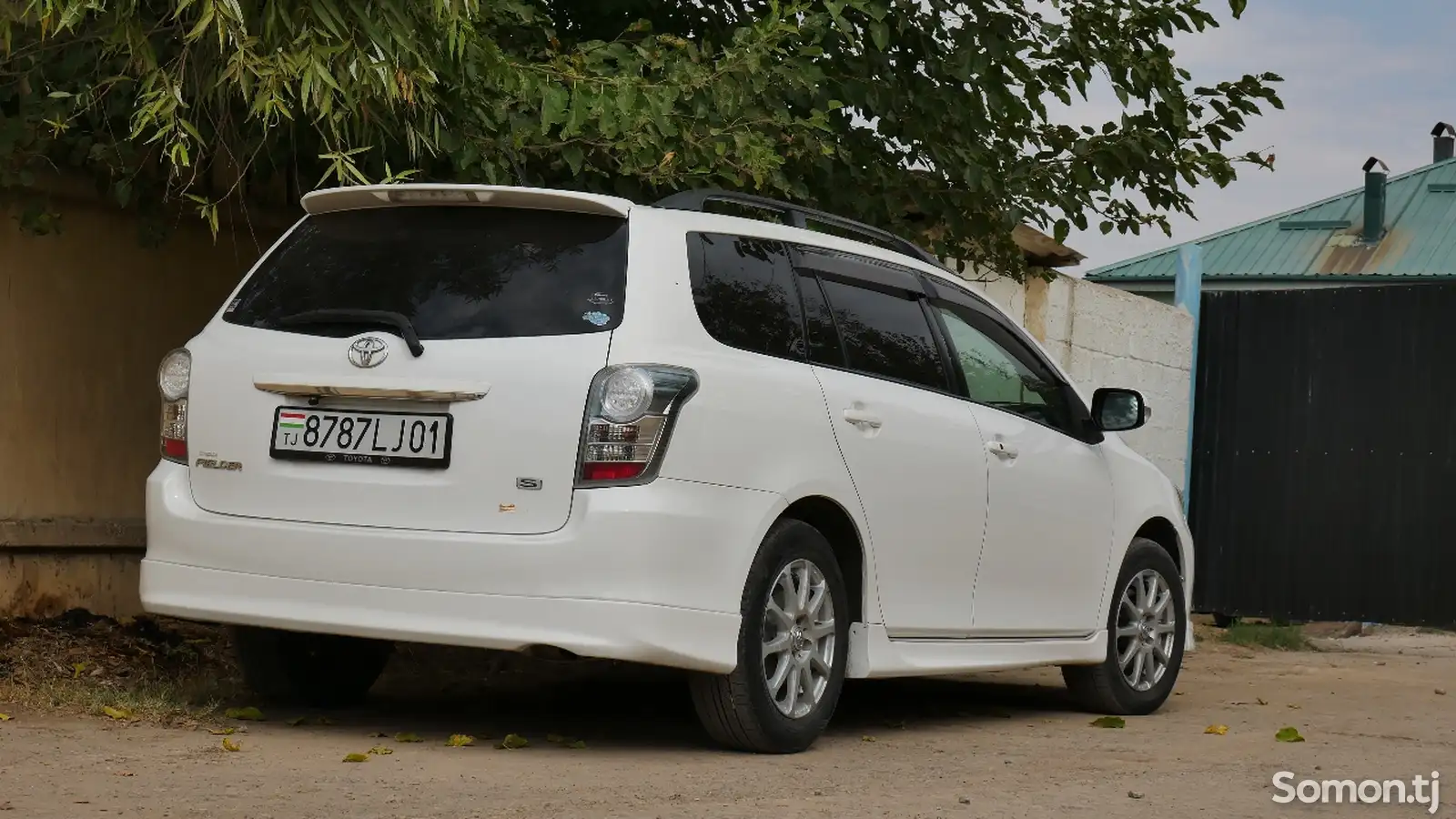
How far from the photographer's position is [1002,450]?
7.24 meters

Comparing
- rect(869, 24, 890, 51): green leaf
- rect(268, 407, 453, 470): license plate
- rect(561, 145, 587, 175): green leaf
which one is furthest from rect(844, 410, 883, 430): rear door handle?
rect(869, 24, 890, 51): green leaf

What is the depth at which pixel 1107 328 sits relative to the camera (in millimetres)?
12719

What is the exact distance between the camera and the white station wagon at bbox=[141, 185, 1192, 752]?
5.64 m

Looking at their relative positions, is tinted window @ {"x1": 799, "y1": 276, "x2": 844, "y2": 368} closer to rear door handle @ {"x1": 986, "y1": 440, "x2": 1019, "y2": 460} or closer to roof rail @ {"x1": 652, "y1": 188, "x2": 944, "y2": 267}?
→ roof rail @ {"x1": 652, "y1": 188, "x2": 944, "y2": 267}

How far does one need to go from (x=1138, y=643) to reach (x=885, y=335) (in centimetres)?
208

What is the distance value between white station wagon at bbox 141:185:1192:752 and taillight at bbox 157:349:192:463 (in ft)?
0.04

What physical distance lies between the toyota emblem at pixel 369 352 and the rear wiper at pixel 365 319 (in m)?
0.06

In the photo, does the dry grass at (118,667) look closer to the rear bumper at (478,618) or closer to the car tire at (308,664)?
the car tire at (308,664)

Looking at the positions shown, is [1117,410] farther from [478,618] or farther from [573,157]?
[478,618]

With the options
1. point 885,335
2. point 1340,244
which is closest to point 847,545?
point 885,335

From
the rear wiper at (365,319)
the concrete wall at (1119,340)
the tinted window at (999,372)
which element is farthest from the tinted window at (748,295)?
the concrete wall at (1119,340)

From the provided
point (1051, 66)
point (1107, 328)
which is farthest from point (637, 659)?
point (1107, 328)

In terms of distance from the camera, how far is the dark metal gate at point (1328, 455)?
12.7 m
